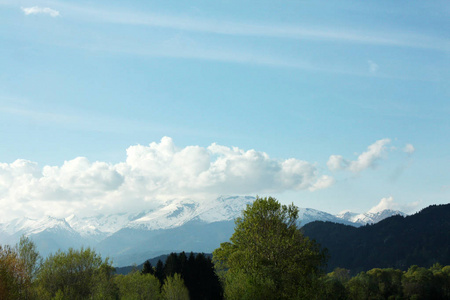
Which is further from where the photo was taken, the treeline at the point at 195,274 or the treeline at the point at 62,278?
the treeline at the point at 195,274

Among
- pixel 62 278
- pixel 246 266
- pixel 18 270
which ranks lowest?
pixel 246 266

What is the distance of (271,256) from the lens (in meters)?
61.8

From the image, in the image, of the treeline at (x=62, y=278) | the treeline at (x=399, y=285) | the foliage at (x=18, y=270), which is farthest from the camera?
the treeline at (x=399, y=285)

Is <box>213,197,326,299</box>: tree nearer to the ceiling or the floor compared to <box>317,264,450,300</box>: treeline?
nearer to the ceiling

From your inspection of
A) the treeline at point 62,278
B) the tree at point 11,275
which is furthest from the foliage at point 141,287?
the tree at point 11,275

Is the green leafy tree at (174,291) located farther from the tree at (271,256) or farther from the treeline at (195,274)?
the tree at (271,256)

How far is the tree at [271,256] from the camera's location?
5488cm

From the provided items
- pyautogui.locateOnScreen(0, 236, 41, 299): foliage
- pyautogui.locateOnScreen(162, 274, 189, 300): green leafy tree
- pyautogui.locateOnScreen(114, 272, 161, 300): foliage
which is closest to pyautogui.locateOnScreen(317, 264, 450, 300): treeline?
pyautogui.locateOnScreen(162, 274, 189, 300): green leafy tree

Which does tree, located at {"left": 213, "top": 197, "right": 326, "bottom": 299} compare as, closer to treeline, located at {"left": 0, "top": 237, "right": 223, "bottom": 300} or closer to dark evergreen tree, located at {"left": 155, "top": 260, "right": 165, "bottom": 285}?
treeline, located at {"left": 0, "top": 237, "right": 223, "bottom": 300}

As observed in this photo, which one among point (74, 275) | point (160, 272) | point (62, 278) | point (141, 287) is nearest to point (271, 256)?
point (74, 275)

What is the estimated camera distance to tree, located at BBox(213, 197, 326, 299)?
54875 mm

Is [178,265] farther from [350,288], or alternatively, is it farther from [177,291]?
[350,288]

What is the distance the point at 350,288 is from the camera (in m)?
154

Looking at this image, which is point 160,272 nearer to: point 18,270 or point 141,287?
point 141,287
